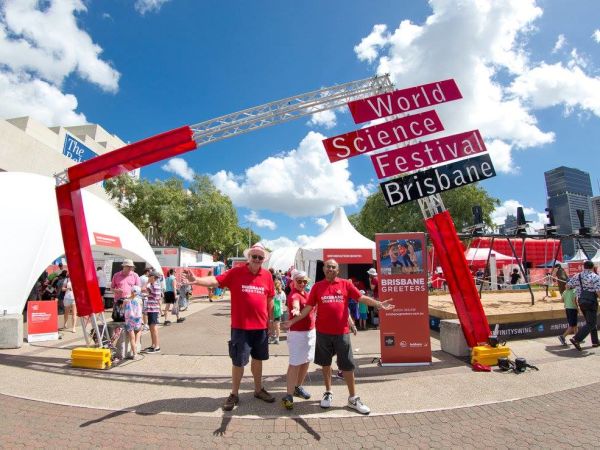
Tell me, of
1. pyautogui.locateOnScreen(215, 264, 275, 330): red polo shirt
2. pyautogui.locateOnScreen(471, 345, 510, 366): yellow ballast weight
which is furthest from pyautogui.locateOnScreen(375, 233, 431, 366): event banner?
pyautogui.locateOnScreen(215, 264, 275, 330): red polo shirt

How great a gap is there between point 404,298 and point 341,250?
22.8ft

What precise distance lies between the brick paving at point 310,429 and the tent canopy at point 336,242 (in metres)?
9.20

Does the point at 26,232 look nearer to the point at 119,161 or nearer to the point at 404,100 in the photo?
the point at 119,161

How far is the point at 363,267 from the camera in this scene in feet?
50.7

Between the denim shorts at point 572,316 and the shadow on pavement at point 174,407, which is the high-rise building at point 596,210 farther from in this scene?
the shadow on pavement at point 174,407

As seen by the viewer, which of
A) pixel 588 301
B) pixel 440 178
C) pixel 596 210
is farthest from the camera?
pixel 596 210

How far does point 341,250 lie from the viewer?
43.0ft

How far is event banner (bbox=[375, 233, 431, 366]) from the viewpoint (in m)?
6.07

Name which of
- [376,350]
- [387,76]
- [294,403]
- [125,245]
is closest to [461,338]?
[376,350]

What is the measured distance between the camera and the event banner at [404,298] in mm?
6066

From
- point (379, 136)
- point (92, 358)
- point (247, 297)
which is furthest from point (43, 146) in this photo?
point (247, 297)

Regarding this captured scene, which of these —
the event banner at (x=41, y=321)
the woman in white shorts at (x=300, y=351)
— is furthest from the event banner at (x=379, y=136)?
the event banner at (x=41, y=321)

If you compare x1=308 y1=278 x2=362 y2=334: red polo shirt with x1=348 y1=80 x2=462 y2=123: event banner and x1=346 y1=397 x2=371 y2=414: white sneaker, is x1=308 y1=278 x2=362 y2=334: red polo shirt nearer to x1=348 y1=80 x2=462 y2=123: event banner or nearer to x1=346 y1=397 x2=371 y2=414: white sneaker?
Result: x1=346 y1=397 x2=371 y2=414: white sneaker

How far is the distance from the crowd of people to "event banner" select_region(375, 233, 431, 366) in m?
1.87
